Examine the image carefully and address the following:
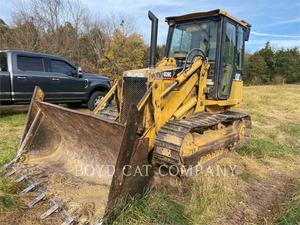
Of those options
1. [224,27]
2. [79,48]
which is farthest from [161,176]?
[79,48]

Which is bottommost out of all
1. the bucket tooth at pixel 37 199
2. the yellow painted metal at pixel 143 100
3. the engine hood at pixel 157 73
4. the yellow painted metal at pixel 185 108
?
the bucket tooth at pixel 37 199

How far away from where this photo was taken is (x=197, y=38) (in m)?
5.70

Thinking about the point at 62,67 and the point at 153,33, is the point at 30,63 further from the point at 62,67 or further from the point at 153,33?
the point at 153,33

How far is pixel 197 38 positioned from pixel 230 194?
2836 mm

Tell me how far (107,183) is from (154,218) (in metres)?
0.86

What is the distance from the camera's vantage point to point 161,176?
4707 mm

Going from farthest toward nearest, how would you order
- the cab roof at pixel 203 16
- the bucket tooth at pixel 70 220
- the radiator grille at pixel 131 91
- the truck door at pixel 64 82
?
the truck door at pixel 64 82 → the cab roof at pixel 203 16 → the radiator grille at pixel 131 91 → the bucket tooth at pixel 70 220

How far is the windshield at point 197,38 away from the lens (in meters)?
5.48

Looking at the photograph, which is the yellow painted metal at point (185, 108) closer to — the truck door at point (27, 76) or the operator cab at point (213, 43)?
the operator cab at point (213, 43)

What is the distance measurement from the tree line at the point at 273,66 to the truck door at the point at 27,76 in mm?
28490

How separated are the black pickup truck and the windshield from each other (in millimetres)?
4631

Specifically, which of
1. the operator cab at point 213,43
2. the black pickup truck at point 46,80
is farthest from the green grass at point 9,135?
the operator cab at point 213,43

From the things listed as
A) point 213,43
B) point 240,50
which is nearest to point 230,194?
point 213,43

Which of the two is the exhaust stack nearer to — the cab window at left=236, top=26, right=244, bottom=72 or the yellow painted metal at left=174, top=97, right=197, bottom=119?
the yellow painted metal at left=174, top=97, right=197, bottom=119
